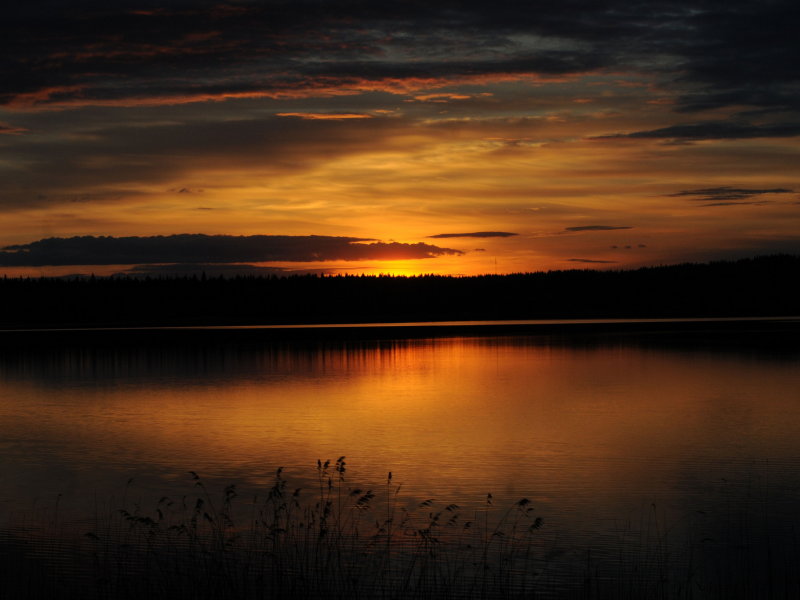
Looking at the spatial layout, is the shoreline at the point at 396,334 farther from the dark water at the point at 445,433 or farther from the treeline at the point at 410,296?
the treeline at the point at 410,296

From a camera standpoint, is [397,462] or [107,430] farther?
[107,430]

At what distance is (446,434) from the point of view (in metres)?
19.5

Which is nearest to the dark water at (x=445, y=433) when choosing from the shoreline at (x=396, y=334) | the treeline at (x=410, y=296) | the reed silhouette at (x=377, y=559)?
the reed silhouette at (x=377, y=559)

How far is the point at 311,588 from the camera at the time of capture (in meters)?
9.19

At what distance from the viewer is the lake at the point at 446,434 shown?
13547 mm

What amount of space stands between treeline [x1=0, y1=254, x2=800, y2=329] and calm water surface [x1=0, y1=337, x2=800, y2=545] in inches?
4251

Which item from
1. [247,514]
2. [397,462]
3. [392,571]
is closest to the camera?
[392,571]

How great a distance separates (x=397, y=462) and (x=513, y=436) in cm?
386

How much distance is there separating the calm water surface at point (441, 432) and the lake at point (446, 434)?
0.08 meters

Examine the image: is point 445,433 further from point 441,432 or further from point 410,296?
point 410,296

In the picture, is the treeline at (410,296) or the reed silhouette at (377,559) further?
the treeline at (410,296)

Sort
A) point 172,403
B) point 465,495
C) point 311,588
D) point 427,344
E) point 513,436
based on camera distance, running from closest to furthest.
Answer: point 311,588
point 465,495
point 513,436
point 172,403
point 427,344

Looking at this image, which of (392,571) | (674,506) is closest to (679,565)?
(674,506)

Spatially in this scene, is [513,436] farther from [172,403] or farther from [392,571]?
[172,403]
